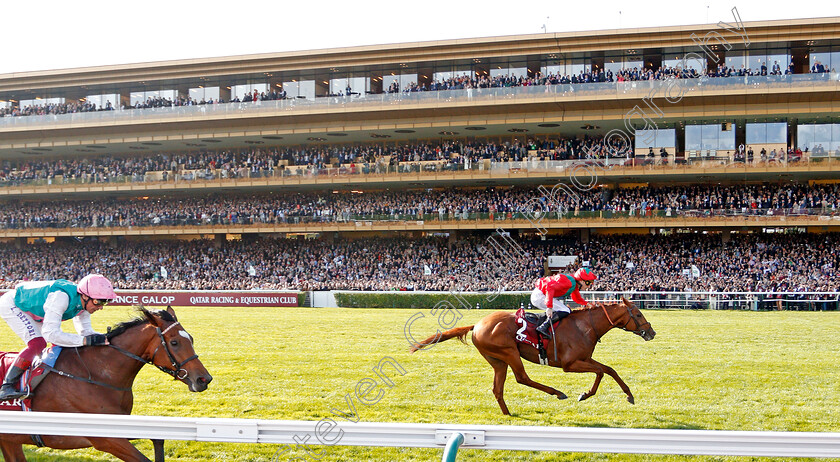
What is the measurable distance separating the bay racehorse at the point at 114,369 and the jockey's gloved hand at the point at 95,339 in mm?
56

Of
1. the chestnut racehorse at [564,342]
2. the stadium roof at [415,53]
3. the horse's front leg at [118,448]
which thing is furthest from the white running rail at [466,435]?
the stadium roof at [415,53]

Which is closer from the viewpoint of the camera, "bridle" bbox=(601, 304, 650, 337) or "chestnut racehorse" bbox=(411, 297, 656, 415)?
"chestnut racehorse" bbox=(411, 297, 656, 415)

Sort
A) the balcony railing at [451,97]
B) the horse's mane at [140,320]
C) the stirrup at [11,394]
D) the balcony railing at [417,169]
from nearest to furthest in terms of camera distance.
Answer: the stirrup at [11,394] → the horse's mane at [140,320] → the balcony railing at [451,97] → the balcony railing at [417,169]

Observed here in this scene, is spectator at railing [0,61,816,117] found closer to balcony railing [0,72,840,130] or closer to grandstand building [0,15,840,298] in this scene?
grandstand building [0,15,840,298]

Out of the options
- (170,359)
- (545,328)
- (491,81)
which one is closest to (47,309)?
(170,359)

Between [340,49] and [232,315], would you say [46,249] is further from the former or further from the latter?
[232,315]

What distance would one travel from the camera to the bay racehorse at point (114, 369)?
532 centimetres

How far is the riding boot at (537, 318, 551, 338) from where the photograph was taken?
808 centimetres

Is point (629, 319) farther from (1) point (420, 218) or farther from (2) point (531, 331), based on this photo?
(1) point (420, 218)

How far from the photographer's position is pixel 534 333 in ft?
26.7

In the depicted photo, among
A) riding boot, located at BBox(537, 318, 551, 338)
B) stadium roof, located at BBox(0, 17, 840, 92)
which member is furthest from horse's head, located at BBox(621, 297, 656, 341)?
stadium roof, located at BBox(0, 17, 840, 92)

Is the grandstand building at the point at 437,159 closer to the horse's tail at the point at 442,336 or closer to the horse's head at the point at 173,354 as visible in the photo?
the horse's tail at the point at 442,336

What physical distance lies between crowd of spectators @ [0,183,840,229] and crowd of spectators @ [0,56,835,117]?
16.9 ft

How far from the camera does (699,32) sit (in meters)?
30.8
